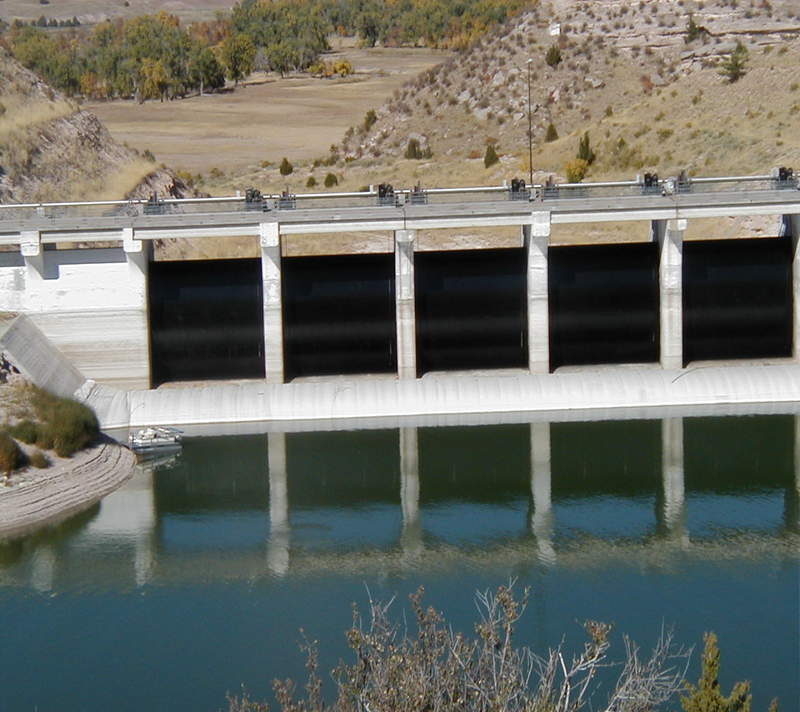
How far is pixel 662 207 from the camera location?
49031 millimetres

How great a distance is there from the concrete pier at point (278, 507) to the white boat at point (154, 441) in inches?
122

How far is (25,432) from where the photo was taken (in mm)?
41531

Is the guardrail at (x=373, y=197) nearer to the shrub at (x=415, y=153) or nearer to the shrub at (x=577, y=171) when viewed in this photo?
the shrub at (x=577, y=171)

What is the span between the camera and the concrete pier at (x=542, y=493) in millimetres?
35625

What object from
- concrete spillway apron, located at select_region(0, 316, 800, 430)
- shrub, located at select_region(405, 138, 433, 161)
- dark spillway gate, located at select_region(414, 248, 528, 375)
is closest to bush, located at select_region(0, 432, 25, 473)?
concrete spillway apron, located at select_region(0, 316, 800, 430)

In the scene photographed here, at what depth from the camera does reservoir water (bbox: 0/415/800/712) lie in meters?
28.5

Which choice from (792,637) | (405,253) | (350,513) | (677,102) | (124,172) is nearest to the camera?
(792,637)

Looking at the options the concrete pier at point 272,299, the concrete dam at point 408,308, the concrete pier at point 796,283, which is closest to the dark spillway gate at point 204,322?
the concrete dam at point 408,308

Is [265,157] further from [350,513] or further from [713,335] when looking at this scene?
[350,513]

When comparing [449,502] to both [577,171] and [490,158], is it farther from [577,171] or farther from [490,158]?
[490,158]

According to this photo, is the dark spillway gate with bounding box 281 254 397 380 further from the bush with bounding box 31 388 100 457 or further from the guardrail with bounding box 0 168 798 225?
the bush with bounding box 31 388 100 457

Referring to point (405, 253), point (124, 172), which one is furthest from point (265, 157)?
point (405, 253)

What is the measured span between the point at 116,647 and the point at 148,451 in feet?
53.2

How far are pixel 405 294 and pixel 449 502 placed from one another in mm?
10617
